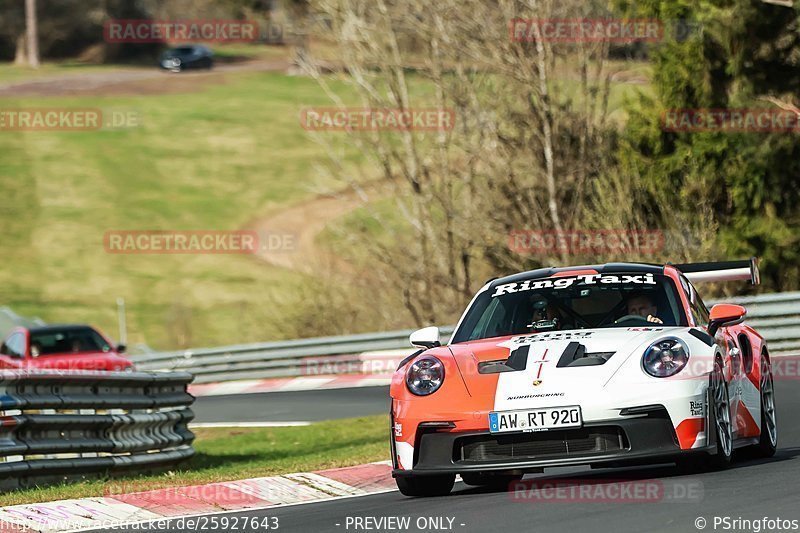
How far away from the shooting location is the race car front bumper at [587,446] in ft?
26.6

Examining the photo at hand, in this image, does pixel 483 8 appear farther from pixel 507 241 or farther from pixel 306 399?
pixel 306 399

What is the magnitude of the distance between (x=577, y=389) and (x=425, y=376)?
1.04 m

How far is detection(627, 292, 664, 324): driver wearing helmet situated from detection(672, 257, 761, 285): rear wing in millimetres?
1094

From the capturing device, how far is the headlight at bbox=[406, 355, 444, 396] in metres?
8.68

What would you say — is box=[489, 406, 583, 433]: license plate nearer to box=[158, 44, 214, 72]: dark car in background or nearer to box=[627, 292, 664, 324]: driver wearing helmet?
box=[627, 292, 664, 324]: driver wearing helmet

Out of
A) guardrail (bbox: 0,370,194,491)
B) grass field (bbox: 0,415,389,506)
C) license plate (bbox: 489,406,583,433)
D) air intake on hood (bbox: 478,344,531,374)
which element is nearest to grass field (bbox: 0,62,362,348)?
grass field (bbox: 0,415,389,506)

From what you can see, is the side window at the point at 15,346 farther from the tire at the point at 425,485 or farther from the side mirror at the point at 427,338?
the tire at the point at 425,485

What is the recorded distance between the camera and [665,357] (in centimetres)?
834

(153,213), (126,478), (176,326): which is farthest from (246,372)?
(153,213)

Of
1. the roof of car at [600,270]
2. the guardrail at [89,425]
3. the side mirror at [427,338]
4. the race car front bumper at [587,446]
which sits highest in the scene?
the roof of car at [600,270]

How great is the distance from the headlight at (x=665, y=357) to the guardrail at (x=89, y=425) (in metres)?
4.76

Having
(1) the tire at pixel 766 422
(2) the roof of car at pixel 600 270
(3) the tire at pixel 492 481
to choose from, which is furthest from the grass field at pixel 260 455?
(1) the tire at pixel 766 422

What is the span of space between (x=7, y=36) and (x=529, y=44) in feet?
223

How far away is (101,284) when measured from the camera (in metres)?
49.7
